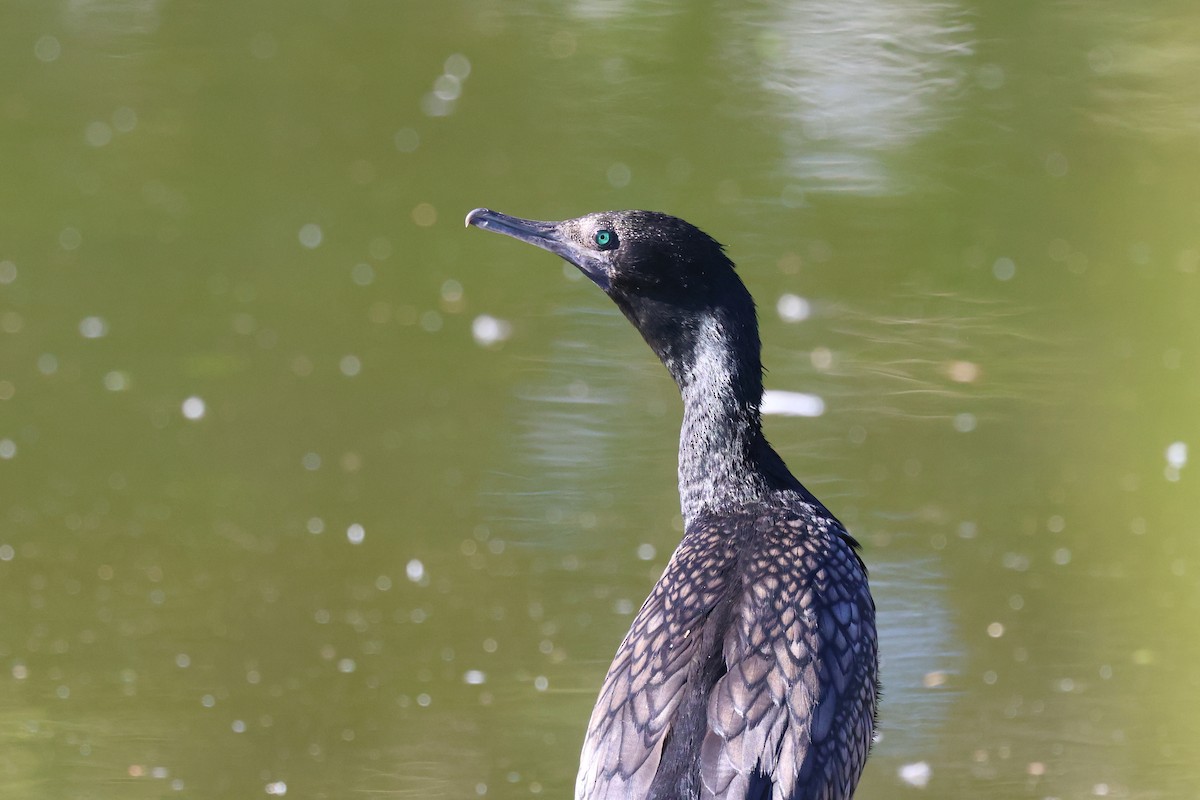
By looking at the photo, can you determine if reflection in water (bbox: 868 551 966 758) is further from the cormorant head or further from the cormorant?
the cormorant head

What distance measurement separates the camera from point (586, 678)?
16.2 ft

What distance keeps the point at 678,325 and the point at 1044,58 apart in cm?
695

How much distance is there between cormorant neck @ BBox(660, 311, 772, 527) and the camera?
14.5 feet

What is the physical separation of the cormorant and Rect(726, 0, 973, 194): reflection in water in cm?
438

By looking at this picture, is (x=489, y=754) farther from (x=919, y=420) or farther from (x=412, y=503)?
(x=919, y=420)

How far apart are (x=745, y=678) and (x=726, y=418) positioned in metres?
0.98

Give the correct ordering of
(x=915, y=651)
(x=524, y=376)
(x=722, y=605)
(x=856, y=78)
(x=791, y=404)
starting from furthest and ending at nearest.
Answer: (x=856, y=78), (x=524, y=376), (x=791, y=404), (x=915, y=651), (x=722, y=605)

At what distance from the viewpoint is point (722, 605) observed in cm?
384

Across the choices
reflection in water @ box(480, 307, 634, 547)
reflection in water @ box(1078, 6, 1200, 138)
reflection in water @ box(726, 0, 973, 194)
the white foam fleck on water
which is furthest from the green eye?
reflection in water @ box(1078, 6, 1200, 138)

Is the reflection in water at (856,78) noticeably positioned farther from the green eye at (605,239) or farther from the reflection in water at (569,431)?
the green eye at (605,239)

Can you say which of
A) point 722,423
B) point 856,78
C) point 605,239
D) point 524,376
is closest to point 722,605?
point 722,423

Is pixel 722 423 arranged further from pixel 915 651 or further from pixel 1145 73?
pixel 1145 73

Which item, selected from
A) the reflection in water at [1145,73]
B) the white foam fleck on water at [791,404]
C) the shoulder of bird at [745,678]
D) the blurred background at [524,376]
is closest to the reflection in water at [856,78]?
the blurred background at [524,376]

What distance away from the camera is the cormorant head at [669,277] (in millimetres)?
4387
